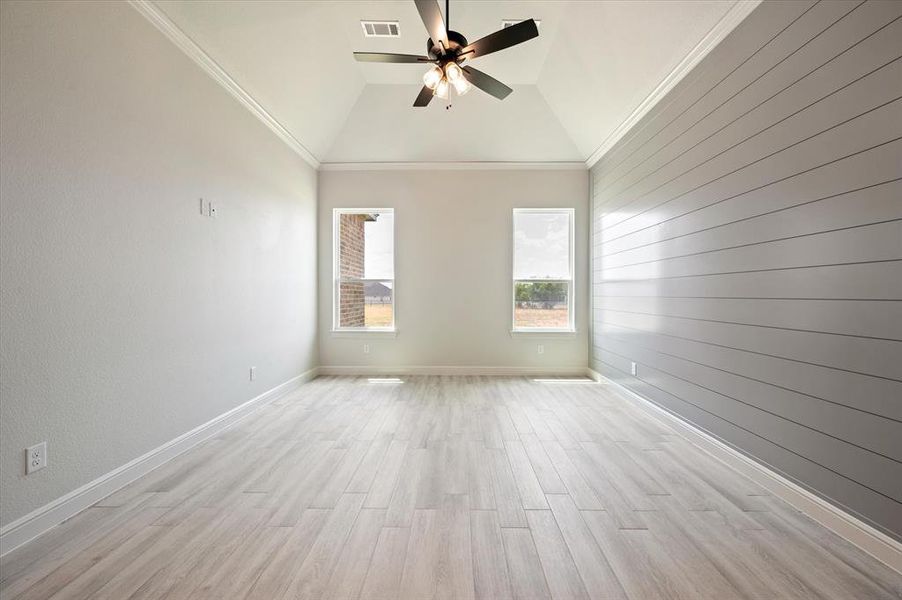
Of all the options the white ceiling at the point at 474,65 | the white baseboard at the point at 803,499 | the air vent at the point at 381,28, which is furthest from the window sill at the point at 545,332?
the air vent at the point at 381,28

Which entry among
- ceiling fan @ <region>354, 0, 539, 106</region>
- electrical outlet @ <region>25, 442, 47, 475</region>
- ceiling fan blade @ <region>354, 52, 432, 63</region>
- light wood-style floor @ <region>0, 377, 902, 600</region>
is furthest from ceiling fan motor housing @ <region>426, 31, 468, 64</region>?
electrical outlet @ <region>25, 442, 47, 475</region>

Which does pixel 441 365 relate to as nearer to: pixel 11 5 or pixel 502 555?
pixel 502 555

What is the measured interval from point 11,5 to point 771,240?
162 inches

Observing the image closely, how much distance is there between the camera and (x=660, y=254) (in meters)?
3.23

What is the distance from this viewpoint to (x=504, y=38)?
2.22m

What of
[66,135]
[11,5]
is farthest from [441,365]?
[11,5]

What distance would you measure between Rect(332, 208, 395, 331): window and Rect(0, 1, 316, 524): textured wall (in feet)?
6.11

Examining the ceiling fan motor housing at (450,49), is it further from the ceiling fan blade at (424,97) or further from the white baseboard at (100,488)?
the white baseboard at (100,488)

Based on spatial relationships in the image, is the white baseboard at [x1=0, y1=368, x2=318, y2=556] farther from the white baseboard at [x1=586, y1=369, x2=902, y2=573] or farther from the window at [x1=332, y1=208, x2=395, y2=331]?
the white baseboard at [x1=586, y1=369, x2=902, y2=573]

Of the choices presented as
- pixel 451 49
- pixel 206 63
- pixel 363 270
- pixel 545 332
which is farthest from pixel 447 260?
pixel 206 63

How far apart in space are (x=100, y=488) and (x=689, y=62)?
16.3 ft

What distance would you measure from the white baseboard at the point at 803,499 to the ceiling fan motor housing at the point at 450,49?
3310mm

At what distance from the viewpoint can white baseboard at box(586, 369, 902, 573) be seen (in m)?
1.53

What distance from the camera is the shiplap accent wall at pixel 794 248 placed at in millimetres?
1567
